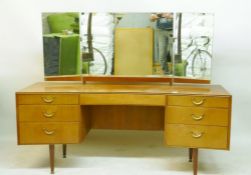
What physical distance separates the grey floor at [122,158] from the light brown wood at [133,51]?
2.33 ft

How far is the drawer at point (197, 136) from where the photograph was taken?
2.33m

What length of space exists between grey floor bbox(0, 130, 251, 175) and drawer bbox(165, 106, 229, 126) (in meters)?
0.45

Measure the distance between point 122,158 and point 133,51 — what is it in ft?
2.91

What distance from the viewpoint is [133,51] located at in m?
2.79

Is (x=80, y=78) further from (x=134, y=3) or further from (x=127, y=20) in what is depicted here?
(x=134, y=3)

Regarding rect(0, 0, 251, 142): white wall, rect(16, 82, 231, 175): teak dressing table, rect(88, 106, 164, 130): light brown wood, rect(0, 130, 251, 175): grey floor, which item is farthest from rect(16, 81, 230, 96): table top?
rect(0, 130, 251, 175): grey floor

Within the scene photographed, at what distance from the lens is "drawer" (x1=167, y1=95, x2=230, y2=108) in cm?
231

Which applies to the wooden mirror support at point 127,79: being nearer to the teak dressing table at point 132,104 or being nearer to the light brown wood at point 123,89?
the light brown wood at point 123,89

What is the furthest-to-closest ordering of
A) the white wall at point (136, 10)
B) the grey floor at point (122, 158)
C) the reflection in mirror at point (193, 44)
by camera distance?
the white wall at point (136, 10) → the reflection in mirror at point (193, 44) → the grey floor at point (122, 158)

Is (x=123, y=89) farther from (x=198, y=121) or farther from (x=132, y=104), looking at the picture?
(x=198, y=121)

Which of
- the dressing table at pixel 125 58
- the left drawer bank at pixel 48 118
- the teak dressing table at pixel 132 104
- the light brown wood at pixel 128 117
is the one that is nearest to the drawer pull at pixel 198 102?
the teak dressing table at pixel 132 104

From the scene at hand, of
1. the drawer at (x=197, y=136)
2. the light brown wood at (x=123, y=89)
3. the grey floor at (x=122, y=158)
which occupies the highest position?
the light brown wood at (x=123, y=89)

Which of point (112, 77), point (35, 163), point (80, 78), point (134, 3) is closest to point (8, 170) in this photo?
point (35, 163)

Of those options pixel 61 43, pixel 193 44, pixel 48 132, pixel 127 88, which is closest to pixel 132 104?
pixel 127 88
